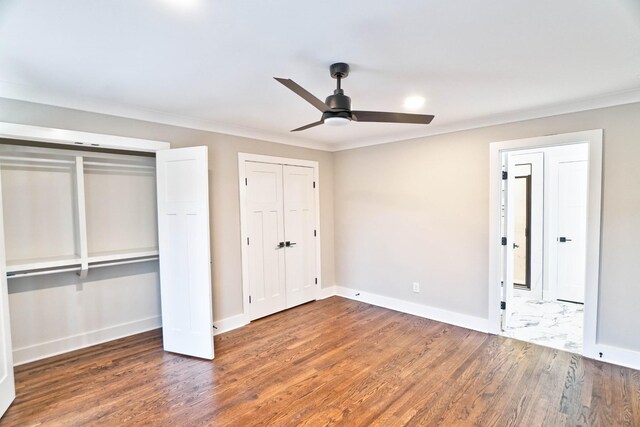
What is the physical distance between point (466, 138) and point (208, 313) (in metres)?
3.47

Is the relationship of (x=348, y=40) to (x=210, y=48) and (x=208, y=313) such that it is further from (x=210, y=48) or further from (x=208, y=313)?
(x=208, y=313)

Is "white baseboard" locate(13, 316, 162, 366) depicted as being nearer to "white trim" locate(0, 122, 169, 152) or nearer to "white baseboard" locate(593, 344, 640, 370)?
"white trim" locate(0, 122, 169, 152)

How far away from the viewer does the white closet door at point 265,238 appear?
13.5ft

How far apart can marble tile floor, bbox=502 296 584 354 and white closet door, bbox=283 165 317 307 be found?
264cm

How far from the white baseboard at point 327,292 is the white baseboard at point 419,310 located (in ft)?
0.22

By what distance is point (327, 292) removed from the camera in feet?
16.8

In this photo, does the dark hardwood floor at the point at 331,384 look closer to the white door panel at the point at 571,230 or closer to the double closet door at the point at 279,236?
the double closet door at the point at 279,236

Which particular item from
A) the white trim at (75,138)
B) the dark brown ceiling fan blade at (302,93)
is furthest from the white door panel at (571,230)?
the white trim at (75,138)

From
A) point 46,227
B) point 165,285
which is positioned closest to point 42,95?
point 46,227

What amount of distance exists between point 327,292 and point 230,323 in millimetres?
1768

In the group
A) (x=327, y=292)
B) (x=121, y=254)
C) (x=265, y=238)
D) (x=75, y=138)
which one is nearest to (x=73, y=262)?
(x=121, y=254)

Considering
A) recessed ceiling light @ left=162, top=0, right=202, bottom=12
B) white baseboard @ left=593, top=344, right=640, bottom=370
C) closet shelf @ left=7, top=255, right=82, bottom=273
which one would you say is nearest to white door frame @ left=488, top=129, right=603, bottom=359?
white baseboard @ left=593, top=344, right=640, bottom=370

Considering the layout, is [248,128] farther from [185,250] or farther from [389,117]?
[389,117]

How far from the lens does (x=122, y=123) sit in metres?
3.13
